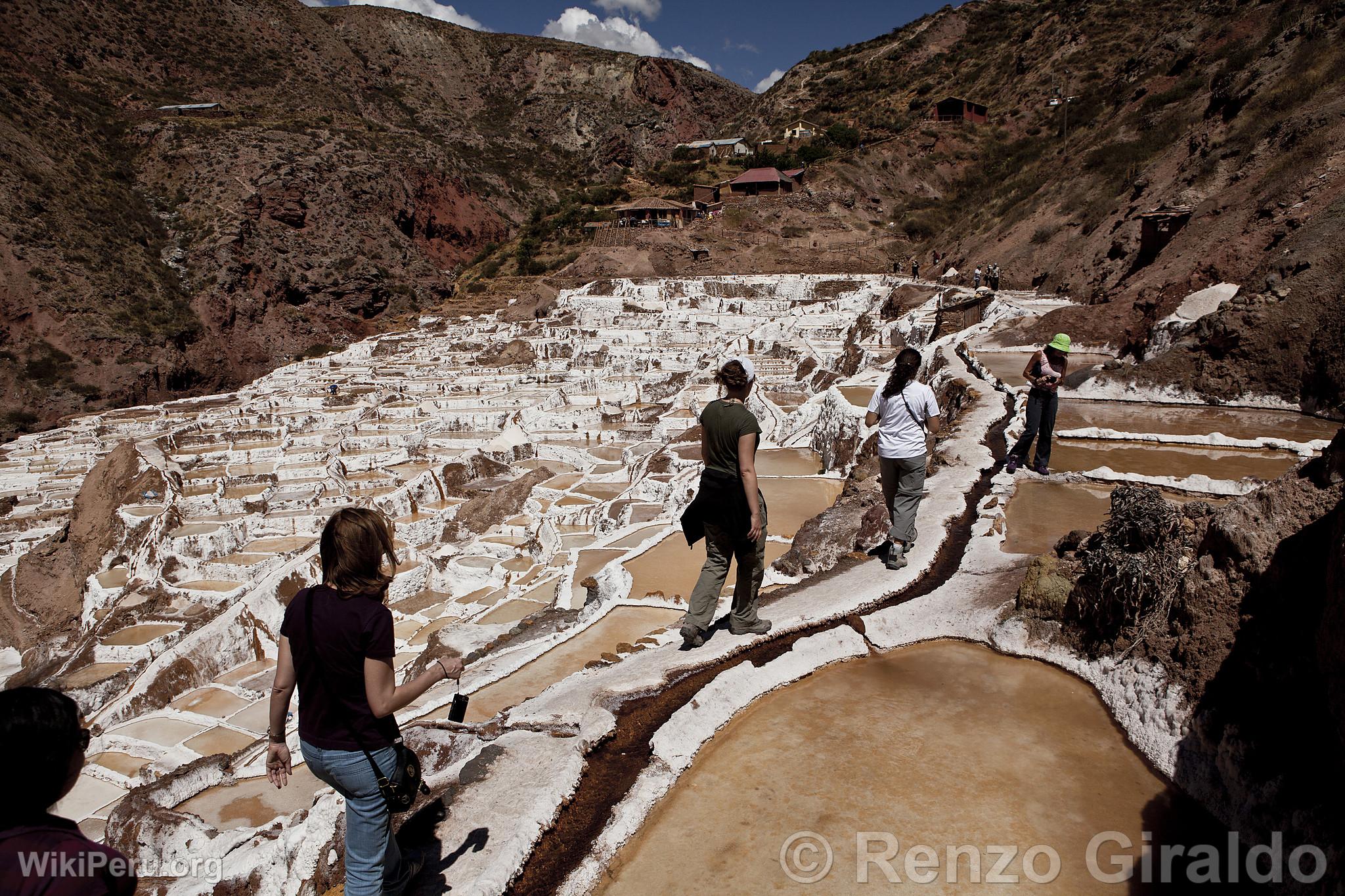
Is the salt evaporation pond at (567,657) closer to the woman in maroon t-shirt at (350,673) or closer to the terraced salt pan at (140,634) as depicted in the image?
the woman in maroon t-shirt at (350,673)

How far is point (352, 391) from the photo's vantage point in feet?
75.6

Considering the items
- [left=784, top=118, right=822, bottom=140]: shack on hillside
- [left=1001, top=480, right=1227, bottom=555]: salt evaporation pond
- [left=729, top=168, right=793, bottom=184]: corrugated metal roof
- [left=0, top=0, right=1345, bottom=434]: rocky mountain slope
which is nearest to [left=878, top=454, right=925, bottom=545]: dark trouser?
[left=1001, top=480, right=1227, bottom=555]: salt evaporation pond

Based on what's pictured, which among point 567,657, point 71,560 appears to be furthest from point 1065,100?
point 71,560

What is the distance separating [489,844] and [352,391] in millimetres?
22687

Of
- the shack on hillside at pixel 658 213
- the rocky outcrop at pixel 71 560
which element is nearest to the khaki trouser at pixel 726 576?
the rocky outcrop at pixel 71 560

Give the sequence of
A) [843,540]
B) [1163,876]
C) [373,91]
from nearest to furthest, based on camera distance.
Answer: [1163,876] < [843,540] < [373,91]

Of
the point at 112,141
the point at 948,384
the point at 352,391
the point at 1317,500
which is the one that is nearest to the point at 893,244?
the point at 352,391

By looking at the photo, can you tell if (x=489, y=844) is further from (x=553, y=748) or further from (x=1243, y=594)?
(x=1243, y=594)

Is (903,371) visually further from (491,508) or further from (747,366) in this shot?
(491,508)

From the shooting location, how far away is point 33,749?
1.40 meters

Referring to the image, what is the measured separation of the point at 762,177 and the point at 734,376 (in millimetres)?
41668

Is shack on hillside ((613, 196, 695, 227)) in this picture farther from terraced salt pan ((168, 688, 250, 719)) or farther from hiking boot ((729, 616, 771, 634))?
hiking boot ((729, 616, 771, 634))

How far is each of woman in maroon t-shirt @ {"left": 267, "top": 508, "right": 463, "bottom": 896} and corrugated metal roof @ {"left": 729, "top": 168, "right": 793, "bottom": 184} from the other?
141ft

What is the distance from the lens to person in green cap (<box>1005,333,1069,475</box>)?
571 centimetres
